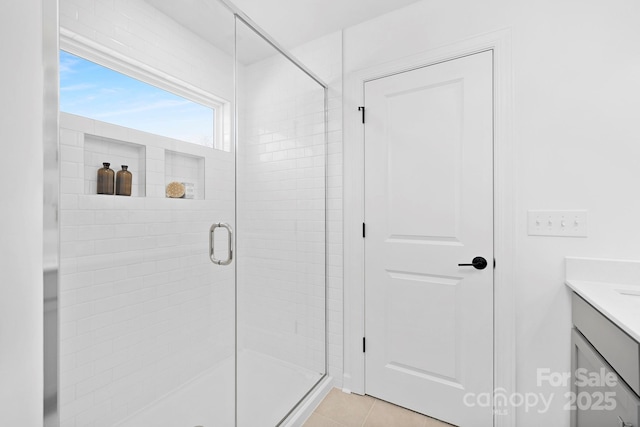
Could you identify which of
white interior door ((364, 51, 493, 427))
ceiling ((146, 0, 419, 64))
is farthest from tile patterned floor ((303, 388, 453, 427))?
ceiling ((146, 0, 419, 64))

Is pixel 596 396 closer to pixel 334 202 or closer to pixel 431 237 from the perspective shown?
pixel 431 237

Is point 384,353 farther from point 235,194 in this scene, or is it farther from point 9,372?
point 9,372

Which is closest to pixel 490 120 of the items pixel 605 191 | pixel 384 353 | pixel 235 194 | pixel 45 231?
pixel 605 191

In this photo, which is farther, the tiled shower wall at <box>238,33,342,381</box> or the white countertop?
the tiled shower wall at <box>238,33,342,381</box>

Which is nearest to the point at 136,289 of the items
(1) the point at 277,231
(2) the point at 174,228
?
(2) the point at 174,228

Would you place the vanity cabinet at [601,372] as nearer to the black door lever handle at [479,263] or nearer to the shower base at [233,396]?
the black door lever handle at [479,263]

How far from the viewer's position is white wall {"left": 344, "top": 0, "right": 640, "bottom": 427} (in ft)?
4.36

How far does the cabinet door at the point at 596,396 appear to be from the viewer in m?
0.91

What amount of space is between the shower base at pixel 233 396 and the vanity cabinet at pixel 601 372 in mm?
1367

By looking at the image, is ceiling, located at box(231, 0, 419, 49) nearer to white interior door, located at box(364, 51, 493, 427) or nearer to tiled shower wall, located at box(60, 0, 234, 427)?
white interior door, located at box(364, 51, 493, 427)

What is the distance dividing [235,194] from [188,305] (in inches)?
19.8

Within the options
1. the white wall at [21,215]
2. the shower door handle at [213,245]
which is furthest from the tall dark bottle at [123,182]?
the white wall at [21,215]

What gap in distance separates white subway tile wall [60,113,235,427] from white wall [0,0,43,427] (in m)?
0.64

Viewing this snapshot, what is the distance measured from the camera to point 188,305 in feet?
3.91
